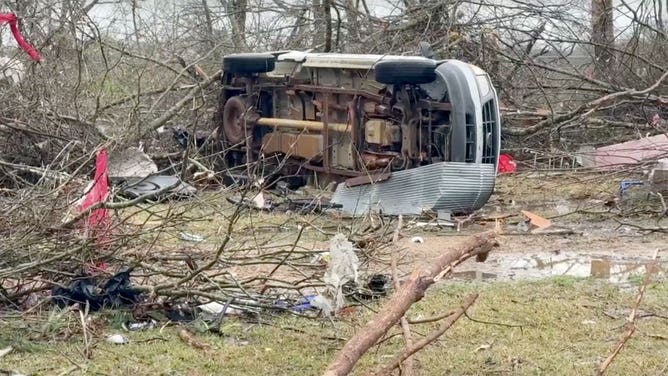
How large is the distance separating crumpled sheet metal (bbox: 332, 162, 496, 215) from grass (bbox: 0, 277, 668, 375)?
3387 millimetres

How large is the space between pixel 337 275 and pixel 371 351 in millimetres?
813

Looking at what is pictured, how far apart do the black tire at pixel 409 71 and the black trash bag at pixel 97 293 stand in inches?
182

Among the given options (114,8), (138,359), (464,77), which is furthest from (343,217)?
(114,8)

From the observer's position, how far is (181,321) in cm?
604

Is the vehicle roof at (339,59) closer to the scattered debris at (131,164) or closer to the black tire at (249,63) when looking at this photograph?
the black tire at (249,63)

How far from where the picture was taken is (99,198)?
6672 millimetres

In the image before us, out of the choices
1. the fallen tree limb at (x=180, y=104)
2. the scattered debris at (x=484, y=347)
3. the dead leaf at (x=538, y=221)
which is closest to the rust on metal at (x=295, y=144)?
the fallen tree limb at (x=180, y=104)

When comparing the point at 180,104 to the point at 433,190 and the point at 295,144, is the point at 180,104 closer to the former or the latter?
the point at 295,144

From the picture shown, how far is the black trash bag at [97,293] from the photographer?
6.00 metres

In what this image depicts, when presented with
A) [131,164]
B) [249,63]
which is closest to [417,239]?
[131,164]

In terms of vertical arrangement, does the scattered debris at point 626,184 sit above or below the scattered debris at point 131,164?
below

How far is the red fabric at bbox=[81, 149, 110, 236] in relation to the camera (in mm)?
6231

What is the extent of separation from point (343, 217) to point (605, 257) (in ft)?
8.59

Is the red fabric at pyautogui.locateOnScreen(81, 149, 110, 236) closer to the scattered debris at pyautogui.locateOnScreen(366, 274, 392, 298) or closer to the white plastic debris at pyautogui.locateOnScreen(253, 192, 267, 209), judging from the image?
the scattered debris at pyautogui.locateOnScreen(366, 274, 392, 298)
